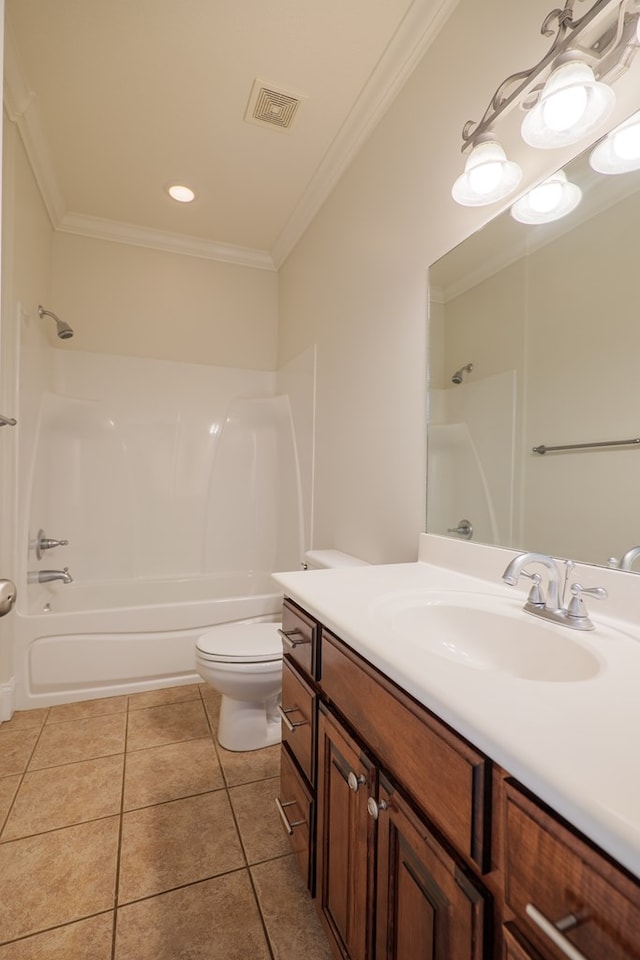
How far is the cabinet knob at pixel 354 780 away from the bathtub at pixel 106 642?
5.61ft

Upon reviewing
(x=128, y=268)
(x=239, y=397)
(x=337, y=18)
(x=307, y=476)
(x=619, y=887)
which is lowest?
(x=619, y=887)

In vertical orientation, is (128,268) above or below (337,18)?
below

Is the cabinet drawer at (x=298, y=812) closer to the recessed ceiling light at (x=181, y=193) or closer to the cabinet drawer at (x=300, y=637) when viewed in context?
the cabinet drawer at (x=300, y=637)

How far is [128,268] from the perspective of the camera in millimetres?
2785

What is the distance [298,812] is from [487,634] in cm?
68

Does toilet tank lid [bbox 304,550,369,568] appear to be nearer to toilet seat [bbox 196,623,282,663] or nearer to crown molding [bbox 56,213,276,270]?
toilet seat [bbox 196,623,282,663]

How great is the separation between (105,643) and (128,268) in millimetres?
2266

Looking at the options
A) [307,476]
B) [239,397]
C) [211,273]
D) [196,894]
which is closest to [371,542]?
[307,476]

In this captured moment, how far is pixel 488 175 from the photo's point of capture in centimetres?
110

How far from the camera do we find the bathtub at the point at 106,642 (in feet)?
6.88

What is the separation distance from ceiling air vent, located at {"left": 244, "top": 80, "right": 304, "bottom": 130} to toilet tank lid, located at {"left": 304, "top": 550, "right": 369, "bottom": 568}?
1.91 metres

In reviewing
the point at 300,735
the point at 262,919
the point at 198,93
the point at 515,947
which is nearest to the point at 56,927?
the point at 262,919

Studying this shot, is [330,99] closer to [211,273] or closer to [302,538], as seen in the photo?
[211,273]

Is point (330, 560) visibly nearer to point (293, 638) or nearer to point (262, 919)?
point (293, 638)
